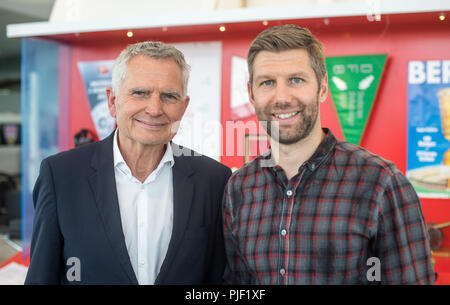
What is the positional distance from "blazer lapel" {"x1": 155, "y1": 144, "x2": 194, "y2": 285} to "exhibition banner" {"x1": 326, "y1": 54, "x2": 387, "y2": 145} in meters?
0.50

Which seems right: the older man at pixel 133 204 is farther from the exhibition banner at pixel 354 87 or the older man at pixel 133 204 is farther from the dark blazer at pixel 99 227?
the exhibition banner at pixel 354 87

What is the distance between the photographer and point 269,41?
1047mm

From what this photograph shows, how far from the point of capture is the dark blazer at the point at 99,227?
45.1 inches

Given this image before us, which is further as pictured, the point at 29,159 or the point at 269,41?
the point at 29,159

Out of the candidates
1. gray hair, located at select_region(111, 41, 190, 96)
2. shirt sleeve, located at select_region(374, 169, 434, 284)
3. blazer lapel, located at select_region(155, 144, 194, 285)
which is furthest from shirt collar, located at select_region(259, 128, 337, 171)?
gray hair, located at select_region(111, 41, 190, 96)

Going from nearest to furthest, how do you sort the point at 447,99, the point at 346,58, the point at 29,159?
the point at 447,99
the point at 346,58
the point at 29,159

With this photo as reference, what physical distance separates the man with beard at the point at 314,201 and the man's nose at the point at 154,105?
0.25 meters

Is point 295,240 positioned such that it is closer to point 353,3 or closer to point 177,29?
point 353,3


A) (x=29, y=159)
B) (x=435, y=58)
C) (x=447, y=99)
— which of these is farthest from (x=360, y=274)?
(x=29, y=159)

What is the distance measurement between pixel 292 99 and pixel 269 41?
155mm

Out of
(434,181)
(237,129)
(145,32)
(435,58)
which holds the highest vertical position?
(145,32)

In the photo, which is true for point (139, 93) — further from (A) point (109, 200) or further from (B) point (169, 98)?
(A) point (109, 200)

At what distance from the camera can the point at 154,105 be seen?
1.15m

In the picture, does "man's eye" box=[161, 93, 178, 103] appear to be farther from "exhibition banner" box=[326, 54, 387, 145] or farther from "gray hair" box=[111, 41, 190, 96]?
"exhibition banner" box=[326, 54, 387, 145]
